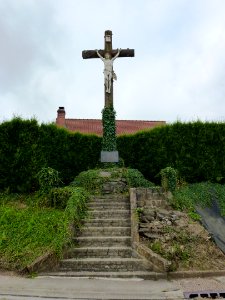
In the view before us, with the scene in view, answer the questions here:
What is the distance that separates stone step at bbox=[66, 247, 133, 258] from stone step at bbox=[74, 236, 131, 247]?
29cm

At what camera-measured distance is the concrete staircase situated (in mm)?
8500

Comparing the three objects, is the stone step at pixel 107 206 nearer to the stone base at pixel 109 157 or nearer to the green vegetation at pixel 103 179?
the green vegetation at pixel 103 179

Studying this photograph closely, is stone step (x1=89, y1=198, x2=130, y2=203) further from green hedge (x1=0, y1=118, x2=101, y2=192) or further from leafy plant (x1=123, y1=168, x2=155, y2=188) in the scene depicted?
green hedge (x1=0, y1=118, x2=101, y2=192)

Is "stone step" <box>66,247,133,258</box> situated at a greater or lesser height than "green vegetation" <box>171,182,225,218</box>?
lesser

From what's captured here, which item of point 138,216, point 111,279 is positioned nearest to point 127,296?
point 111,279

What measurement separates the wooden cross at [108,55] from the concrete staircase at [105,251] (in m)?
6.19

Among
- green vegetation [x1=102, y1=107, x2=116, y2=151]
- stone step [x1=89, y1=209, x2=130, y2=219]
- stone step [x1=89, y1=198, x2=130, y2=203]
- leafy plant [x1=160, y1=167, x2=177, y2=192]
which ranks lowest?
stone step [x1=89, y1=209, x2=130, y2=219]

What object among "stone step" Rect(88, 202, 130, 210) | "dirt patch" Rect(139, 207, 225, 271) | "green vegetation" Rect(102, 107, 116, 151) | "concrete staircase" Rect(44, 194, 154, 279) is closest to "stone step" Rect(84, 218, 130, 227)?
"concrete staircase" Rect(44, 194, 154, 279)

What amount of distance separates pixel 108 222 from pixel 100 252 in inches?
60.2

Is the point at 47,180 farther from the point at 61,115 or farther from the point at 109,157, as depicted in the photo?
the point at 61,115

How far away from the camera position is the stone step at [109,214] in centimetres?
1114

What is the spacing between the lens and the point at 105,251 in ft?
30.6

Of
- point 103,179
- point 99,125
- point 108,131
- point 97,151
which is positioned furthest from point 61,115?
point 103,179

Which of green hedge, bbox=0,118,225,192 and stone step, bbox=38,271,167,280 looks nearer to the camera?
stone step, bbox=38,271,167,280
